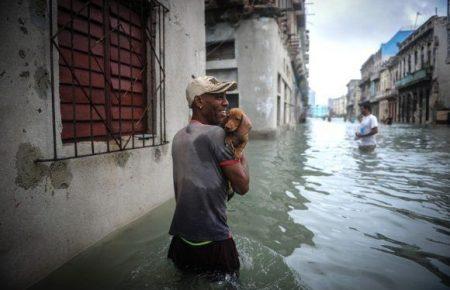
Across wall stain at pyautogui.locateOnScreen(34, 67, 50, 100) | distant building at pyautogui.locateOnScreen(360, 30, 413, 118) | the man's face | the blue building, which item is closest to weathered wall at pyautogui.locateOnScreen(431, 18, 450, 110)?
distant building at pyautogui.locateOnScreen(360, 30, 413, 118)

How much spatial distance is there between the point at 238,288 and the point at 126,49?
12.0 ft

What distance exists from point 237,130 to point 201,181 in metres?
0.43

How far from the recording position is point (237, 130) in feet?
6.43

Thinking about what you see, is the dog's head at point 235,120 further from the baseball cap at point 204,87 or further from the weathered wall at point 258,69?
the weathered wall at point 258,69

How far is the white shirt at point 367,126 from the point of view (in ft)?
30.1

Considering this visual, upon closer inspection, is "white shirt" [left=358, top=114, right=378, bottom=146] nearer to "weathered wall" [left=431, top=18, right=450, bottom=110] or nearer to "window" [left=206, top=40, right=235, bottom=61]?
"window" [left=206, top=40, right=235, bottom=61]

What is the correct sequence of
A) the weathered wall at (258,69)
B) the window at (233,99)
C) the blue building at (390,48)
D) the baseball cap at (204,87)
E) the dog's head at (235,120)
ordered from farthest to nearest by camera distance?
1. the blue building at (390,48)
2. the window at (233,99)
3. the weathered wall at (258,69)
4. the baseball cap at (204,87)
5. the dog's head at (235,120)

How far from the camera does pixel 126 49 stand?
435 cm

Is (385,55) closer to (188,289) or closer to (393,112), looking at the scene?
(393,112)

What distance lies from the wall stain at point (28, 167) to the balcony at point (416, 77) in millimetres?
42518

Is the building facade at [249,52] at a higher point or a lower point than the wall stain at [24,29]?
higher

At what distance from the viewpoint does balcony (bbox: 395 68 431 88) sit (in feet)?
116

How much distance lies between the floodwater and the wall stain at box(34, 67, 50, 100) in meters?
1.74

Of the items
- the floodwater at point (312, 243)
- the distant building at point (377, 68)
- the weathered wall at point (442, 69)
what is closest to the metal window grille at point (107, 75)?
the floodwater at point (312, 243)
